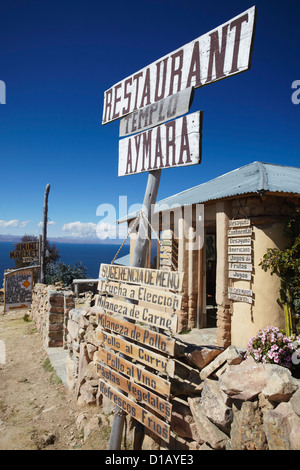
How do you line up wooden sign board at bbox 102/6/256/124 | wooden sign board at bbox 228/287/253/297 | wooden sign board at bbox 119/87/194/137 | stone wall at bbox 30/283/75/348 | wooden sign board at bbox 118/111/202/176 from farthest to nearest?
stone wall at bbox 30/283/75/348 → wooden sign board at bbox 228/287/253/297 → wooden sign board at bbox 119/87/194/137 → wooden sign board at bbox 118/111/202/176 → wooden sign board at bbox 102/6/256/124

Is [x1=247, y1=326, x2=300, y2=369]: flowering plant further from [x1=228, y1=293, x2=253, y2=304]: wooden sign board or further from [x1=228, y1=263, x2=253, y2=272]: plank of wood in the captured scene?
[x1=228, y1=263, x2=253, y2=272]: plank of wood

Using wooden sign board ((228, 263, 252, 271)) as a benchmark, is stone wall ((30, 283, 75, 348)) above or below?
below

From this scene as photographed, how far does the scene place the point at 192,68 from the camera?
3215 millimetres

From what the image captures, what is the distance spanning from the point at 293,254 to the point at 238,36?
389 centimetres

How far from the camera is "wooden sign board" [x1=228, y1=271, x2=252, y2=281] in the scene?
5.89 meters

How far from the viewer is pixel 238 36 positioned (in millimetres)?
2812

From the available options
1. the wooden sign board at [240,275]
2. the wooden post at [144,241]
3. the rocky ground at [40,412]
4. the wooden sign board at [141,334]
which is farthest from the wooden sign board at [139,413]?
the wooden sign board at [240,275]

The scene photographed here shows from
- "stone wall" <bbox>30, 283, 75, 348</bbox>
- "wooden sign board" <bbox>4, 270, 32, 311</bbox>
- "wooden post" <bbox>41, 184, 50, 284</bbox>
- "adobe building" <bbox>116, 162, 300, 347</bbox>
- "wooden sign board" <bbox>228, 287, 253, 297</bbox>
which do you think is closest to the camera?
"adobe building" <bbox>116, 162, 300, 347</bbox>

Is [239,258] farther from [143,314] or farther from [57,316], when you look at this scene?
[57,316]

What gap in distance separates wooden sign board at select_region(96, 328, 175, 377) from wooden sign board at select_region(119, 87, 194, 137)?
8.72ft

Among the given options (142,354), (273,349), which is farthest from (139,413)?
(273,349)

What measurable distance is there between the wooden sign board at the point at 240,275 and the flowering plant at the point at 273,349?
2269 millimetres

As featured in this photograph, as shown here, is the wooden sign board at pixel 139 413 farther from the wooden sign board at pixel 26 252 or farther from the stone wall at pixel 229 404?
the wooden sign board at pixel 26 252

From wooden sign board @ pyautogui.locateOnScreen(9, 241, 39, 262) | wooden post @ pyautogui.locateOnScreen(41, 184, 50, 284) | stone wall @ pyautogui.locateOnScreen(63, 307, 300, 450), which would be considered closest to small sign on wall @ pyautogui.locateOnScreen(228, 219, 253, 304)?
stone wall @ pyautogui.locateOnScreen(63, 307, 300, 450)
